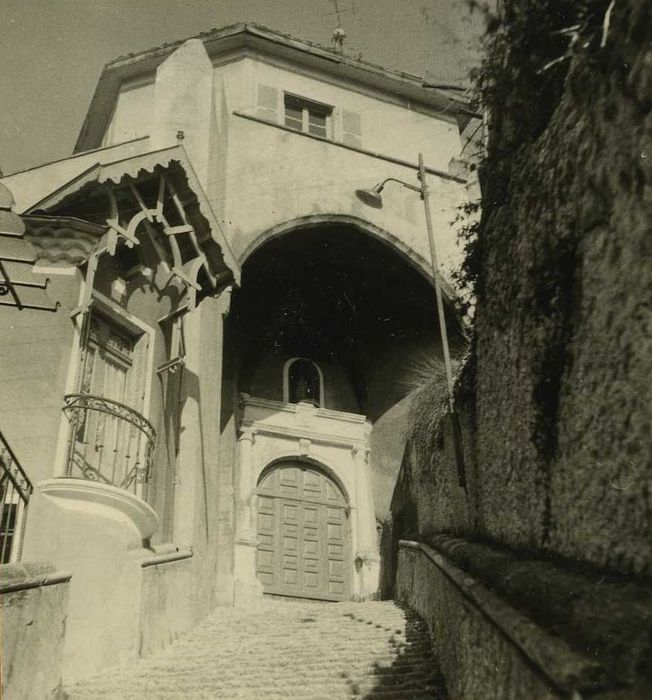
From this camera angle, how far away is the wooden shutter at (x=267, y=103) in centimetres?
1567

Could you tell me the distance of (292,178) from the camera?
49.4 ft

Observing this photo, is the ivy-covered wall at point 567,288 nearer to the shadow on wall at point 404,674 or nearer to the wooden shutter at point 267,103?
the shadow on wall at point 404,674

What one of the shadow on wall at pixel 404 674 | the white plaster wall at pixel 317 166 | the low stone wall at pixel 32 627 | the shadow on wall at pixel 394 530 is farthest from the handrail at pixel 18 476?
the shadow on wall at pixel 394 530

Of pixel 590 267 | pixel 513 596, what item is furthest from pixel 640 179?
pixel 513 596

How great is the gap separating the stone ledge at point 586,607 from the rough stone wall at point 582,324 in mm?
195

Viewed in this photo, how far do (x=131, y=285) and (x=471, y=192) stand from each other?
367 inches

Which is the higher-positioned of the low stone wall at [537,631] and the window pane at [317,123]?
the window pane at [317,123]

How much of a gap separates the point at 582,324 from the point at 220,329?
27.3 ft

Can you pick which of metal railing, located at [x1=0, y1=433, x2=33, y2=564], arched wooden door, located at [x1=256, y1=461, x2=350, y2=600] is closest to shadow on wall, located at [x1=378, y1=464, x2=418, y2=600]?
arched wooden door, located at [x1=256, y1=461, x2=350, y2=600]

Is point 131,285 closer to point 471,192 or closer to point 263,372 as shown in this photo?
point 263,372

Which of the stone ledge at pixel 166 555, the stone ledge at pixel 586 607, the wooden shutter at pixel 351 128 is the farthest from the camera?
the wooden shutter at pixel 351 128

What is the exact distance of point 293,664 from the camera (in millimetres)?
6738

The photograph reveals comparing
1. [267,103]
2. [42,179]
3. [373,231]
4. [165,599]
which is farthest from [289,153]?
[165,599]

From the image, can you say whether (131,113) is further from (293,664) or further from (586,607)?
(586,607)
